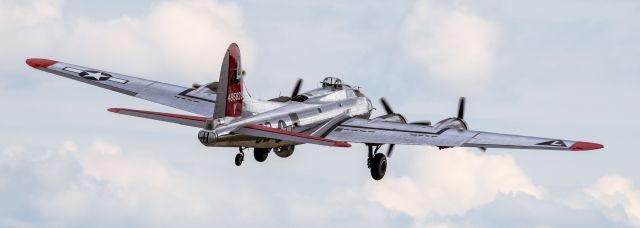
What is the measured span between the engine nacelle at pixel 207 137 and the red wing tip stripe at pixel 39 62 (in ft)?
63.0

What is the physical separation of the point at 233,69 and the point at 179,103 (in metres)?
11.2

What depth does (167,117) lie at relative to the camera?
153 ft

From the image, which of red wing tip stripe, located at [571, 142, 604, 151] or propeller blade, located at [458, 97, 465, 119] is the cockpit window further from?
red wing tip stripe, located at [571, 142, 604, 151]

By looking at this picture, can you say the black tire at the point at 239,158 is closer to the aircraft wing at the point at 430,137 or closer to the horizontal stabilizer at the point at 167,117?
the horizontal stabilizer at the point at 167,117

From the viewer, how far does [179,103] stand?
57.4 metres

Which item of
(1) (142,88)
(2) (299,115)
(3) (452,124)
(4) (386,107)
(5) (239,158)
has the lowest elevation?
(5) (239,158)

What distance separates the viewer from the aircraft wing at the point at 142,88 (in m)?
57.0

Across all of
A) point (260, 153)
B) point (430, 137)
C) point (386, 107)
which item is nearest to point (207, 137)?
point (260, 153)

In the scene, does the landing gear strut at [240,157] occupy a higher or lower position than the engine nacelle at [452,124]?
lower

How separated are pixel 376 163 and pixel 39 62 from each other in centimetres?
1965

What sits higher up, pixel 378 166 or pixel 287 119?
pixel 287 119

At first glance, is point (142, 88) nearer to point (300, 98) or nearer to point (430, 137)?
point (300, 98)

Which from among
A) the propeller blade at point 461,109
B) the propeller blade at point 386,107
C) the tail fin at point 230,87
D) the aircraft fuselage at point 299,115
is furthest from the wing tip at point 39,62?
the propeller blade at point 461,109

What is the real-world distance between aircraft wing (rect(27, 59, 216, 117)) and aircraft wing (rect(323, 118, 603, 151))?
21.5 feet
